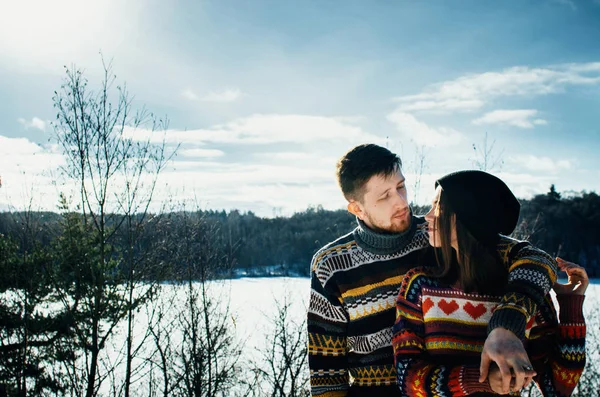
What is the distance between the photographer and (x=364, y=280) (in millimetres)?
1644

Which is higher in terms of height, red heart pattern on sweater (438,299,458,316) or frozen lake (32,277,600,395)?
red heart pattern on sweater (438,299,458,316)

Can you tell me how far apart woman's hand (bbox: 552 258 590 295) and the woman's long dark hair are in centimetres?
17

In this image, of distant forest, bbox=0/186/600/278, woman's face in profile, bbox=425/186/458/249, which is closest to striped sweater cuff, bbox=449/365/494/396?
woman's face in profile, bbox=425/186/458/249

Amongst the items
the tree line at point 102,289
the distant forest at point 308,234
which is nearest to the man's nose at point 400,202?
the tree line at point 102,289

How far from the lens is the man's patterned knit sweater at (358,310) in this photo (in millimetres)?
1574

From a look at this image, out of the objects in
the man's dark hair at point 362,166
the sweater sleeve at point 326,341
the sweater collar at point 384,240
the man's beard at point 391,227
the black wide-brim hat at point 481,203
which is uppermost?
the man's dark hair at point 362,166

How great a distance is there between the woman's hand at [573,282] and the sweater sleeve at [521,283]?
0.08 metres

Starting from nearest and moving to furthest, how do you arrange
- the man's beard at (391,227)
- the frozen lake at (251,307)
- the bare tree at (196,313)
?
the man's beard at (391,227) < the bare tree at (196,313) < the frozen lake at (251,307)

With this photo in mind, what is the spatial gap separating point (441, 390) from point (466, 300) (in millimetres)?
249

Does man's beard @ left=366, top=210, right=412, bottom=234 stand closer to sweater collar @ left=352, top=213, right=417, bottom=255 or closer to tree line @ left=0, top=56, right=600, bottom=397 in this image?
sweater collar @ left=352, top=213, right=417, bottom=255

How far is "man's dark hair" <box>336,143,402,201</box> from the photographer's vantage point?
68.1 inches

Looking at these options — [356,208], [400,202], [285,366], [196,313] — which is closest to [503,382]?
[400,202]

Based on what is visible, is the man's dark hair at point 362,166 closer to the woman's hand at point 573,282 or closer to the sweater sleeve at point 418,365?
the sweater sleeve at point 418,365

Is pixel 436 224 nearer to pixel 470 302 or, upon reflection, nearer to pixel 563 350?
pixel 470 302
